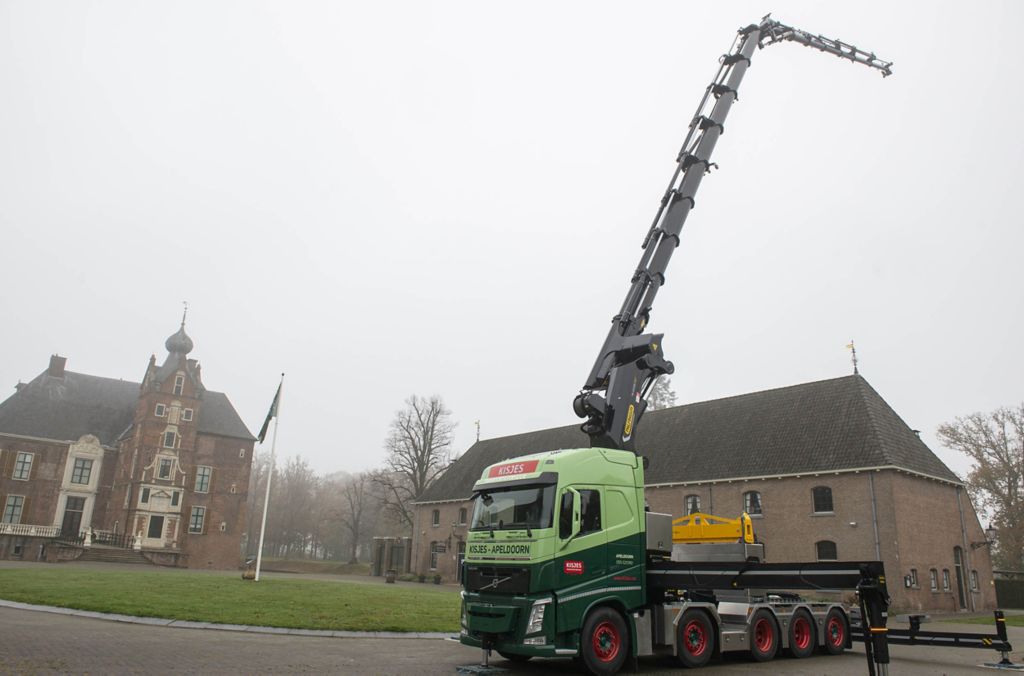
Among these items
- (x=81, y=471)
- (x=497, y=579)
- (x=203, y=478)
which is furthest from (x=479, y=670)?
(x=81, y=471)

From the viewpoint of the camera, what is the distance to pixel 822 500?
2877 cm

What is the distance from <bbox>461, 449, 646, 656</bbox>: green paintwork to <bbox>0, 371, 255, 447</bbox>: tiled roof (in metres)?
46.9

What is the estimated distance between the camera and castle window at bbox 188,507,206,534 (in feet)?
162

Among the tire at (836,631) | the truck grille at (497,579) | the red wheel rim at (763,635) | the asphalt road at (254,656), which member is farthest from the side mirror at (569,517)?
the tire at (836,631)

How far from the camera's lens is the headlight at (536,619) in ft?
33.4

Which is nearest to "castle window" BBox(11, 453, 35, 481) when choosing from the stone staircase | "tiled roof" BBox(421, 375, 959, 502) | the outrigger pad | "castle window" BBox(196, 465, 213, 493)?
the stone staircase

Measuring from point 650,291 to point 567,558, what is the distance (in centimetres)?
675

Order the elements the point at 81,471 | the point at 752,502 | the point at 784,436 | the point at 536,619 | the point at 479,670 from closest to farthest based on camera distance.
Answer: the point at 536,619, the point at 479,670, the point at 752,502, the point at 784,436, the point at 81,471

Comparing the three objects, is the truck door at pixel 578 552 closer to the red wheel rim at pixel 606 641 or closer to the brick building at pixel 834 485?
the red wheel rim at pixel 606 641

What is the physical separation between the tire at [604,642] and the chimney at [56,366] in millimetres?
54912

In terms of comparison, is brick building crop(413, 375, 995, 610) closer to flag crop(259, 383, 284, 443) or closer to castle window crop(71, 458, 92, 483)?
flag crop(259, 383, 284, 443)

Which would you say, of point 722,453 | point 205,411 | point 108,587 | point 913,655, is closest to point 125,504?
point 205,411

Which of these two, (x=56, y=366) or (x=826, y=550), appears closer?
(x=826, y=550)

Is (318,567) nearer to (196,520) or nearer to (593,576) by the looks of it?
(196,520)
